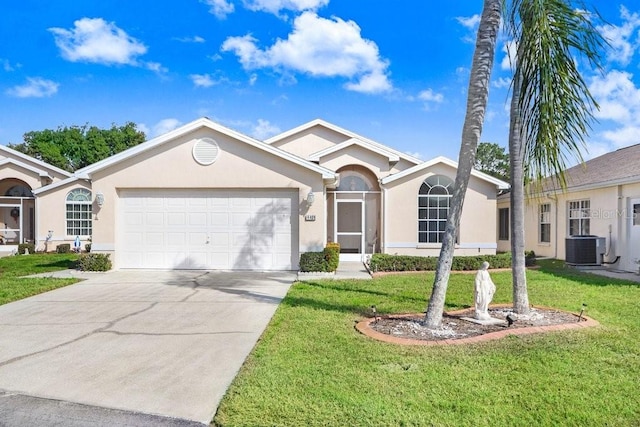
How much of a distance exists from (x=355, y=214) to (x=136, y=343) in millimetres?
12568

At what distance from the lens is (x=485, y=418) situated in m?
3.89

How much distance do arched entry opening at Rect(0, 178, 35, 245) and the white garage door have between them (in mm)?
13264

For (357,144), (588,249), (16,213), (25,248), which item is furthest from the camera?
(16,213)

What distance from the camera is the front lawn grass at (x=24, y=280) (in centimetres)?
1026

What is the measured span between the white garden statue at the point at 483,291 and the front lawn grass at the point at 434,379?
913 mm

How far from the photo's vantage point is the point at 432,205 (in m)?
16.7

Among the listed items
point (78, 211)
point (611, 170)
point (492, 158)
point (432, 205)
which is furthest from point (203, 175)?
point (492, 158)

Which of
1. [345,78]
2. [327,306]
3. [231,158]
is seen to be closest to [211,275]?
[231,158]

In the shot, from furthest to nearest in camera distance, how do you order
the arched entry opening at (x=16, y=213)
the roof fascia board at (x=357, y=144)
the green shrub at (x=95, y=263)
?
the arched entry opening at (x=16, y=213)
the roof fascia board at (x=357, y=144)
the green shrub at (x=95, y=263)

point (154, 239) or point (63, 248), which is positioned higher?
point (154, 239)

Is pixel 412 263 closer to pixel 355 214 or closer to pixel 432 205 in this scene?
pixel 432 205

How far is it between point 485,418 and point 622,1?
28.9 ft

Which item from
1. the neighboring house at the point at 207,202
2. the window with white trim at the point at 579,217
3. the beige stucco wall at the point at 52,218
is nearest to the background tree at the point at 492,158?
the window with white trim at the point at 579,217

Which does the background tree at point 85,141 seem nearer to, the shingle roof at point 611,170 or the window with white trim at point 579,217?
the shingle roof at point 611,170
